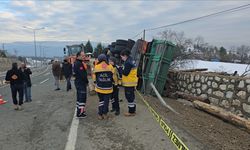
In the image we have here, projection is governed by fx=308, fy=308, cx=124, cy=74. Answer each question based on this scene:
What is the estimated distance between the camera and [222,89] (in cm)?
1138

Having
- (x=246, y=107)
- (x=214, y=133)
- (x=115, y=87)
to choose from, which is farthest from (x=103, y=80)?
(x=246, y=107)

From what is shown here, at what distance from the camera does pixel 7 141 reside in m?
6.51

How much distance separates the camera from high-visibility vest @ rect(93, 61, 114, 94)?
319 inches

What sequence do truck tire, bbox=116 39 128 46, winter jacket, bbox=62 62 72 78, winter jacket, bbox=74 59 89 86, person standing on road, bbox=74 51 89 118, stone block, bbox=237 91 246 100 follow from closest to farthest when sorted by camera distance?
person standing on road, bbox=74 51 89 118 < winter jacket, bbox=74 59 89 86 < stone block, bbox=237 91 246 100 < truck tire, bbox=116 39 128 46 < winter jacket, bbox=62 62 72 78

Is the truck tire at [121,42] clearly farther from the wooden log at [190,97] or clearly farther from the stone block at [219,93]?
the stone block at [219,93]

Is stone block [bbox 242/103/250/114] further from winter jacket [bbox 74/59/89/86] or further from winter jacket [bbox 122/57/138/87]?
winter jacket [bbox 74/59/89/86]

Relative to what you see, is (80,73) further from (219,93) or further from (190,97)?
(190,97)

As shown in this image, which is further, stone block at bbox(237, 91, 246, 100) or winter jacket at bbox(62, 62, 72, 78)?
winter jacket at bbox(62, 62, 72, 78)

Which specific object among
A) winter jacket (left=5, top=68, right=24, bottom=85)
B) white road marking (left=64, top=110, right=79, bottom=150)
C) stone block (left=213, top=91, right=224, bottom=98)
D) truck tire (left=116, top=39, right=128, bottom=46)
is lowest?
white road marking (left=64, top=110, right=79, bottom=150)

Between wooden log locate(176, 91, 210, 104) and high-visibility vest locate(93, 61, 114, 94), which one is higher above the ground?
high-visibility vest locate(93, 61, 114, 94)

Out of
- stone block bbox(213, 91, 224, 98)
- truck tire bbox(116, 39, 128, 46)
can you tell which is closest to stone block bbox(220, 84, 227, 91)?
stone block bbox(213, 91, 224, 98)

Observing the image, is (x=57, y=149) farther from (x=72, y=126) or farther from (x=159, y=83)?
(x=159, y=83)

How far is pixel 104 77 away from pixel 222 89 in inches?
208

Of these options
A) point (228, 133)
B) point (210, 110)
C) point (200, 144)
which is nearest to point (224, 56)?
point (210, 110)
